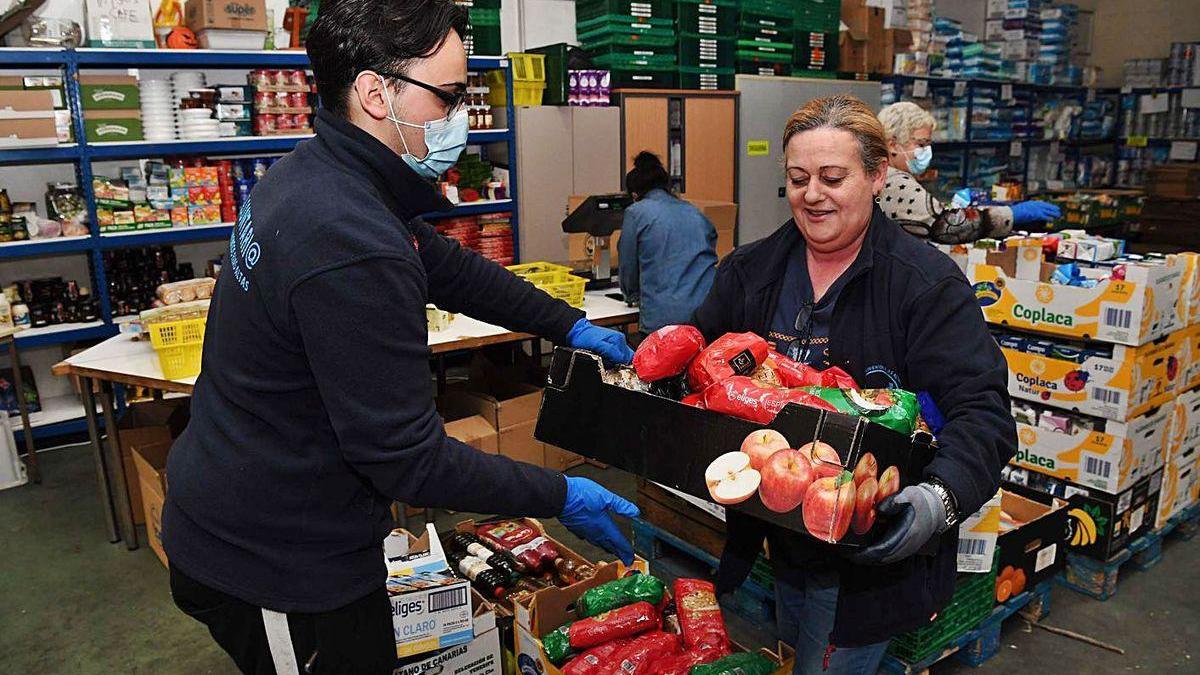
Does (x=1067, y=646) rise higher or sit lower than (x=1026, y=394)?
lower

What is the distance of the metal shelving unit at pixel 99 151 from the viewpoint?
4445 mm

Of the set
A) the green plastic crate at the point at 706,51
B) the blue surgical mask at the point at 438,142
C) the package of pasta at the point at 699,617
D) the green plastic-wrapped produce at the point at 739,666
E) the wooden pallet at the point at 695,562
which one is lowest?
the wooden pallet at the point at 695,562

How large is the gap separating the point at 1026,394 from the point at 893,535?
2.19 metres

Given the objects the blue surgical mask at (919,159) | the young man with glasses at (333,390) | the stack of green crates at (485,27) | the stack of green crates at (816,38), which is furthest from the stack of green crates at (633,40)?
the young man with glasses at (333,390)

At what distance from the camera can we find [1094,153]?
9945 millimetres

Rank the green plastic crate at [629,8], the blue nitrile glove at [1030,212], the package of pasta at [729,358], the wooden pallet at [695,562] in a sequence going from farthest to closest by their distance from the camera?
the green plastic crate at [629,8] < the blue nitrile glove at [1030,212] < the wooden pallet at [695,562] < the package of pasta at [729,358]

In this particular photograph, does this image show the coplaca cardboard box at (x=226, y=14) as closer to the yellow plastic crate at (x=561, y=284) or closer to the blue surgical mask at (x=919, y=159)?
the yellow plastic crate at (x=561, y=284)

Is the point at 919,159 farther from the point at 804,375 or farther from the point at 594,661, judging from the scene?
the point at 594,661

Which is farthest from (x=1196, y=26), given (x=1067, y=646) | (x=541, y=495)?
(x=541, y=495)

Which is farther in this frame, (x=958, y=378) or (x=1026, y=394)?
(x=1026, y=394)

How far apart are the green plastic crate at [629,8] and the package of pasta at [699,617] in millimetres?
4740

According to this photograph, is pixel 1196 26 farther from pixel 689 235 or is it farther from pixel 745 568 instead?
pixel 745 568

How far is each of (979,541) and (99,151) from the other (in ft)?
15.2

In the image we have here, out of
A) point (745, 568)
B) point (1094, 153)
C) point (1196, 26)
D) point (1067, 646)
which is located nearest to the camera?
point (745, 568)
